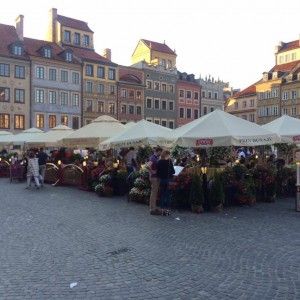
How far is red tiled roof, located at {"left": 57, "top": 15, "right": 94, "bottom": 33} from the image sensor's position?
53.4 metres

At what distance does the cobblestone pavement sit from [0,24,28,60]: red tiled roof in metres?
38.5

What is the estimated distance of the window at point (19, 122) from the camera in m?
45.1

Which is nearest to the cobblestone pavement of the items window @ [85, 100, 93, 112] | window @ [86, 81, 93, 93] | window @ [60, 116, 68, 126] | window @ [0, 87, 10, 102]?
window @ [0, 87, 10, 102]

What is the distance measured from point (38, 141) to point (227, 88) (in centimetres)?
7554

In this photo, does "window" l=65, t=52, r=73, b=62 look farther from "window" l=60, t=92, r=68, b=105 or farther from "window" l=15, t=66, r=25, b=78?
"window" l=15, t=66, r=25, b=78

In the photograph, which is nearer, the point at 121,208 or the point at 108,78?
the point at 121,208

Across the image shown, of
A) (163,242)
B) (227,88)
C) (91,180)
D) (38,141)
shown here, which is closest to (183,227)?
(163,242)

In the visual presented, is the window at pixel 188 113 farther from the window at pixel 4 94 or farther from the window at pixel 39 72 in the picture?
the window at pixel 4 94

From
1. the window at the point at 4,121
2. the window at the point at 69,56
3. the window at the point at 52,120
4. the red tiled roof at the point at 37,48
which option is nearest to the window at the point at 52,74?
the red tiled roof at the point at 37,48

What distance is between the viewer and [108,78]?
53.5 meters

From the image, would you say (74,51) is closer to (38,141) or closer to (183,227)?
(38,141)

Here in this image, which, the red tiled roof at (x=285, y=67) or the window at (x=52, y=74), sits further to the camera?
the red tiled roof at (x=285, y=67)

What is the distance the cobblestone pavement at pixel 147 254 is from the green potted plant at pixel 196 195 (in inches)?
12.3

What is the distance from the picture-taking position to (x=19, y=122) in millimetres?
45344
